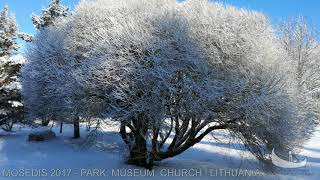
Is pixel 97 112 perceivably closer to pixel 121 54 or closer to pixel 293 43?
pixel 121 54

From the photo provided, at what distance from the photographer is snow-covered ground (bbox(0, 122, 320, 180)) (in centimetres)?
1602

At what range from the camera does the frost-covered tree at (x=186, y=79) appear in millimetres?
13227

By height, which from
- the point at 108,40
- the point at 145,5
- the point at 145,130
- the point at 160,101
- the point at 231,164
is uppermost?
the point at 145,5

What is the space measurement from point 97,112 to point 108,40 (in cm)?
291

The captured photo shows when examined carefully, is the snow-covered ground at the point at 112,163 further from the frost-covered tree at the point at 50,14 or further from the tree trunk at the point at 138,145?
the frost-covered tree at the point at 50,14

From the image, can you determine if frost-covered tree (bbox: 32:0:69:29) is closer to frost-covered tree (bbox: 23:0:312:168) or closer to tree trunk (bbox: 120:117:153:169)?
frost-covered tree (bbox: 23:0:312:168)

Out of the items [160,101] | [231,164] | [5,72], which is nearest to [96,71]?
[160,101]

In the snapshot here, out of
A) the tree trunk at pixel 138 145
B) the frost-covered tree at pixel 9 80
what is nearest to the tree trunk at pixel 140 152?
the tree trunk at pixel 138 145

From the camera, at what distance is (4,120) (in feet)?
91.6

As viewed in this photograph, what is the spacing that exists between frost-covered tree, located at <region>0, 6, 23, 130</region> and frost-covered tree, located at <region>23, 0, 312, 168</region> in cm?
1126

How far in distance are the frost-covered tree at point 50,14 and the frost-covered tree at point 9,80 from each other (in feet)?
8.19

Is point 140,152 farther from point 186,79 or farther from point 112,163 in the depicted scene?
point 186,79

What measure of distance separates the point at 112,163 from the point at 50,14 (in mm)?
18723

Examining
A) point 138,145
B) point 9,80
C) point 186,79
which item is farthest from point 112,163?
point 9,80
